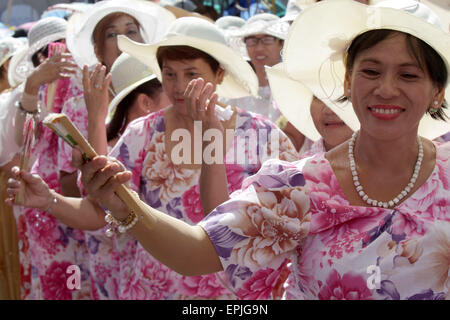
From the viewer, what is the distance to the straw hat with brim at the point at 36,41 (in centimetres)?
529

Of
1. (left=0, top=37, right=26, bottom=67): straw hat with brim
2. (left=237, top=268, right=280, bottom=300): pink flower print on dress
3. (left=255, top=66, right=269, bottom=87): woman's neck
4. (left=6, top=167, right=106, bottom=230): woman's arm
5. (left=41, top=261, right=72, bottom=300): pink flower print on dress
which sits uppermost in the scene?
(left=237, top=268, right=280, bottom=300): pink flower print on dress

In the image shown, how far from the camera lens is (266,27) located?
5812mm

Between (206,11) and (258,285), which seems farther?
(206,11)

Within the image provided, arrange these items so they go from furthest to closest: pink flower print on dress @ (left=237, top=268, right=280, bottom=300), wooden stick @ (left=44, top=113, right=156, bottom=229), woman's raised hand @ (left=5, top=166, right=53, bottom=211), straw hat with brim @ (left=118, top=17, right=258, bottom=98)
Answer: straw hat with brim @ (left=118, top=17, right=258, bottom=98) → woman's raised hand @ (left=5, top=166, right=53, bottom=211) → pink flower print on dress @ (left=237, top=268, right=280, bottom=300) → wooden stick @ (left=44, top=113, right=156, bottom=229)

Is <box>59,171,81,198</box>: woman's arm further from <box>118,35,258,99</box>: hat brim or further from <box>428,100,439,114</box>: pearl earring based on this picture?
<box>428,100,439,114</box>: pearl earring

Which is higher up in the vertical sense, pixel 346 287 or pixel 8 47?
pixel 346 287

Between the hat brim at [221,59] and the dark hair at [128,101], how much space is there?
0.91ft

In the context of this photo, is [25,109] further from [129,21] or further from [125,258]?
[125,258]

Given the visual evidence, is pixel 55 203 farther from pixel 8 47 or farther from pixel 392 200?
pixel 8 47

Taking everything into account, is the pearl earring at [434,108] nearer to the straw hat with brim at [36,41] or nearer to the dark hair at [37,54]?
the straw hat with brim at [36,41]

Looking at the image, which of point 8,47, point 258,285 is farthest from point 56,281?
point 258,285

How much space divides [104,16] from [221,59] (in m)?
1.30

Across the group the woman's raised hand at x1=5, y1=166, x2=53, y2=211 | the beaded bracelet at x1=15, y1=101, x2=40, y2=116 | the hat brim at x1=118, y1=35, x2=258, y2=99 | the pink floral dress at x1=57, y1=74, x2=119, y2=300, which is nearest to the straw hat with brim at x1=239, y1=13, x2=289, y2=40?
the hat brim at x1=118, y1=35, x2=258, y2=99

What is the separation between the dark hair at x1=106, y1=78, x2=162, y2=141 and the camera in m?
4.15
